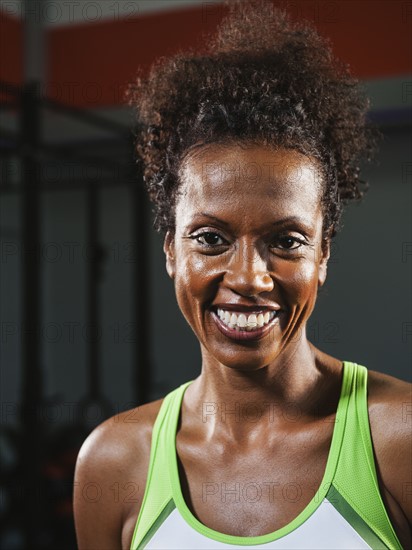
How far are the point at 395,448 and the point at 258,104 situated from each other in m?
Result: 0.52

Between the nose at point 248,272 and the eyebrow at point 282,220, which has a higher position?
the eyebrow at point 282,220

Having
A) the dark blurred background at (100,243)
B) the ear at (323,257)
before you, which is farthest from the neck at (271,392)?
the dark blurred background at (100,243)

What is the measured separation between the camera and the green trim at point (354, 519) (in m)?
1.01

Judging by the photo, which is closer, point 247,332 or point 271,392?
point 247,332

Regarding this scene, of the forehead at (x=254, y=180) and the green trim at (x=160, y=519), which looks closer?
the forehead at (x=254, y=180)

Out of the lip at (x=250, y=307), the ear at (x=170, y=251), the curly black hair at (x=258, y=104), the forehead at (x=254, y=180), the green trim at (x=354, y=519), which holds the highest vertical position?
the curly black hair at (x=258, y=104)

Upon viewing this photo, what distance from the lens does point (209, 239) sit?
3.48 feet

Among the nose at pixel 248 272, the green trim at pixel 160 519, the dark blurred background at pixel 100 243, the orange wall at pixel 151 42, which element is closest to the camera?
the nose at pixel 248 272

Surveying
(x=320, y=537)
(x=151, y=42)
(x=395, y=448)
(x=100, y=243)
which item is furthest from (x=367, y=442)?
(x=151, y=42)

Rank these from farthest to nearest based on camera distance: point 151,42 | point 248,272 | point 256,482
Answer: point 151,42 → point 256,482 → point 248,272

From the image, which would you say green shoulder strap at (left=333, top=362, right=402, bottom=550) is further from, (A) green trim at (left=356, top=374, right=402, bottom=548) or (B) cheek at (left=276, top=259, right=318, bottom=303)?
(B) cheek at (left=276, top=259, right=318, bottom=303)

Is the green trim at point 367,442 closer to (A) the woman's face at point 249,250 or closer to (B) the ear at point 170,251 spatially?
(A) the woman's face at point 249,250

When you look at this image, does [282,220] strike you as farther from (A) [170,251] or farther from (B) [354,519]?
(B) [354,519]

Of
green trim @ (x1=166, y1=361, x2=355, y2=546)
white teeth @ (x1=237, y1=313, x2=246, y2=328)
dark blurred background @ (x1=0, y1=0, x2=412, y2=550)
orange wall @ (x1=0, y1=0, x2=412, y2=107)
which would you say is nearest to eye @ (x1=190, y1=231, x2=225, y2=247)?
white teeth @ (x1=237, y1=313, x2=246, y2=328)
